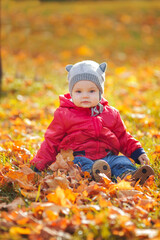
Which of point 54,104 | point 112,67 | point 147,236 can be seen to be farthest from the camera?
point 112,67

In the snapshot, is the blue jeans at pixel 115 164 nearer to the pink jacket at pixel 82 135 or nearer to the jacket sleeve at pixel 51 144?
the pink jacket at pixel 82 135

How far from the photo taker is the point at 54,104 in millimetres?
5406

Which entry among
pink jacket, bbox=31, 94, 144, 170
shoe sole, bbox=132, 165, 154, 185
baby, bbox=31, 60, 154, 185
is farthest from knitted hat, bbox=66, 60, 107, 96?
shoe sole, bbox=132, 165, 154, 185

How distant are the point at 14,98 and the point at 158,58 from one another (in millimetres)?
5476

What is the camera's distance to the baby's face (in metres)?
2.74

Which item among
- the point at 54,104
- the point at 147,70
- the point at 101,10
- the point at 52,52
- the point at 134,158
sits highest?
the point at 101,10

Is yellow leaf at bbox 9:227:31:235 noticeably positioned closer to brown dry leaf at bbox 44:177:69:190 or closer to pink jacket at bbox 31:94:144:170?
brown dry leaf at bbox 44:177:69:190

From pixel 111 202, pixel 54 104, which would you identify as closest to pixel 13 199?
pixel 111 202

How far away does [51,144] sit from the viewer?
9.43ft

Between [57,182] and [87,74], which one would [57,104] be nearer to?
[87,74]

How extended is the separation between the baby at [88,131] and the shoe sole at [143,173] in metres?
0.22

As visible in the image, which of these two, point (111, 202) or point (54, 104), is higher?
point (54, 104)

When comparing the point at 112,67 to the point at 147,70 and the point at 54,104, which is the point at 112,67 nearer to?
the point at 147,70

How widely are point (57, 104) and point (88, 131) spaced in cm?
224
